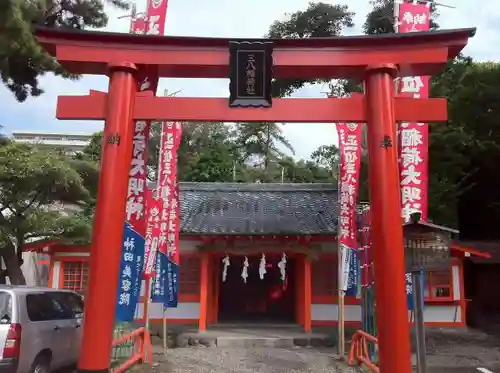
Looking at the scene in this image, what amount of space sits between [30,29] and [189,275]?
29.1 feet

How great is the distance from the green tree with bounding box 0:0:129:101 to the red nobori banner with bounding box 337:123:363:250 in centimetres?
701

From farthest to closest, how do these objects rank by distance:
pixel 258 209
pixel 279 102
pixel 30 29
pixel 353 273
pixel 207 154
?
1. pixel 207 154
2. pixel 258 209
3. pixel 353 273
4. pixel 30 29
5. pixel 279 102

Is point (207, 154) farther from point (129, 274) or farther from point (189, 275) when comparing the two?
point (129, 274)

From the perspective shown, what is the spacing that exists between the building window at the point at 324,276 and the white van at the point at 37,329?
8.78m

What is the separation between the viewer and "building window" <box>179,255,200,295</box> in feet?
51.0

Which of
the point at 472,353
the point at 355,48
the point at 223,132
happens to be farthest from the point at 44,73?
the point at 223,132

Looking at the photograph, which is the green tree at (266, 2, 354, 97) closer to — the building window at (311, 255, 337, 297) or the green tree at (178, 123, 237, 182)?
the green tree at (178, 123, 237, 182)

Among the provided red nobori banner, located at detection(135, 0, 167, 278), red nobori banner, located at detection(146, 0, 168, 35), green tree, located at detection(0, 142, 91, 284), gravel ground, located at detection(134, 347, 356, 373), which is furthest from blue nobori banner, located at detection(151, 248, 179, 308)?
red nobori banner, located at detection(146, 0, 168, 35)

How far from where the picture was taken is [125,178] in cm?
630

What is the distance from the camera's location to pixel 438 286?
15539 mm

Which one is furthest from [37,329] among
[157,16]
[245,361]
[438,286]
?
[438,286]

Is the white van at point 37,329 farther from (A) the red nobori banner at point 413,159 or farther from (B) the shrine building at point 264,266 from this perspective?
(B) the shrine building at point 264,266

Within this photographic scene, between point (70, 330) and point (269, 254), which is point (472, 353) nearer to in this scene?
point (269, 254)

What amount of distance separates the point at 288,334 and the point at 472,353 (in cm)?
498
